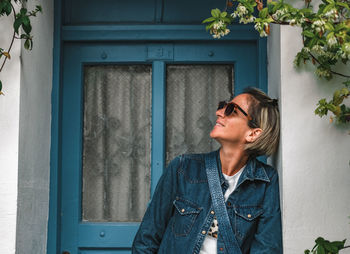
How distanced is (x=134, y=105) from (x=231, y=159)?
95 cm

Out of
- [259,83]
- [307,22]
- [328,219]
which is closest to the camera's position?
[307,22]

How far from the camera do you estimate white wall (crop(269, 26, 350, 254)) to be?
2.85 m

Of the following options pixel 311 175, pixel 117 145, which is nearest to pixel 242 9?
pixel 311 175

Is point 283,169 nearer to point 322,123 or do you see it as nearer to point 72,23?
point 322,123

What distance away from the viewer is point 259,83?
11.2ft

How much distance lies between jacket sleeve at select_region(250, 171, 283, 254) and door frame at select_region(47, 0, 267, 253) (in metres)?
0.87

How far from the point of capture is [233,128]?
2.85 meters

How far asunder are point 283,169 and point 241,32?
3.34 feet

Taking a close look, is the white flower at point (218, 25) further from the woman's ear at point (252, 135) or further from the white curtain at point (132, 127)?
the white curtain at point (132, 127)

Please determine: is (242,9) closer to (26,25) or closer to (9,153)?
(26,25)

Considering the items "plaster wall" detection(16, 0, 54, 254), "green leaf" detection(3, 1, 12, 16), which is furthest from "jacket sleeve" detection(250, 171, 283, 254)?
"green leaf" detection(3, 1, 12, 16)

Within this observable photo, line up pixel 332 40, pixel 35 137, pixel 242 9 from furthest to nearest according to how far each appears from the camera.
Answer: pixel 35 137, pixel 242 9, pixel 332 40

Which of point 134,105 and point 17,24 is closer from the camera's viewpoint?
point 17,24

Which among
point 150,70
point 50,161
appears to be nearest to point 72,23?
point 150,70
